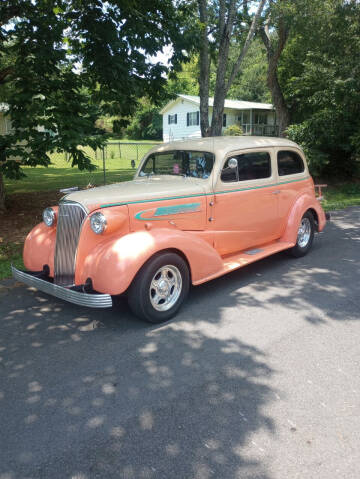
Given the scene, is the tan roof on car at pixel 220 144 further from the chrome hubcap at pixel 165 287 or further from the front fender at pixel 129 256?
the chrome hubcap at pixel 165 287

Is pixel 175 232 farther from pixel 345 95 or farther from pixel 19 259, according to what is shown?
pixel 345 95

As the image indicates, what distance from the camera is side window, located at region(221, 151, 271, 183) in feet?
17.1

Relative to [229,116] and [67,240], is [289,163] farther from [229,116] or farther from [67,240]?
[229,116]

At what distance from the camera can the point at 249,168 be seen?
555 centimetres

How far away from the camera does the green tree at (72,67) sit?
22.5 ft

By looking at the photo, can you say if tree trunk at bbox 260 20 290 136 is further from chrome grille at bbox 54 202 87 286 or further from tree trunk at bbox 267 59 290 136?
chrome grille at bbox 54 202 87 286

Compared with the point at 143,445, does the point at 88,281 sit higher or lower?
higher

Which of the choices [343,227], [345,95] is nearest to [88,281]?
[343,227]

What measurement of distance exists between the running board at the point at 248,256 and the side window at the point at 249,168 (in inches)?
41.2

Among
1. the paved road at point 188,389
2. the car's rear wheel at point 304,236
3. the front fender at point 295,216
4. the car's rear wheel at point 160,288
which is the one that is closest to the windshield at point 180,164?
the car's rear wheel at point 160,288

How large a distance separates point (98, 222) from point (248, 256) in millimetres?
2338

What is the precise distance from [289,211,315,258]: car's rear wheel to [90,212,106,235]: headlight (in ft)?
11.6

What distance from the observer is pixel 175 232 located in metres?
4.39

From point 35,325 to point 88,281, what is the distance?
829 millimetres
